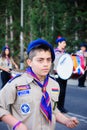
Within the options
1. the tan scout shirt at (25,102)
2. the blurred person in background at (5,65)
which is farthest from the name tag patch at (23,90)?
the blurred person in background at (5,65)

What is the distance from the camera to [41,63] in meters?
4.20

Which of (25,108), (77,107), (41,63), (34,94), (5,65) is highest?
(41,63)

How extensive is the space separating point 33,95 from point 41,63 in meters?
0.27

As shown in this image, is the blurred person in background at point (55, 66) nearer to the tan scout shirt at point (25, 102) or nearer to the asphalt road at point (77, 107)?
the asphalt road at point (77, 107)

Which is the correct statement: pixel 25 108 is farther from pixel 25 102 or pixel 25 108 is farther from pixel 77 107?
pixel 77 107

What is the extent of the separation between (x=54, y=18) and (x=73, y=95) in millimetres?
18316

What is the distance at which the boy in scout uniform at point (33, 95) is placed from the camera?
4141 mm

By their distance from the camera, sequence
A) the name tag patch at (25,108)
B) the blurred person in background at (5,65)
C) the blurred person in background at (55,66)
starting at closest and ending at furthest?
1. the name tag patch at (25,108)
2. the blurred person in background at (55,66)
3. the blurred person in background at (5,65)

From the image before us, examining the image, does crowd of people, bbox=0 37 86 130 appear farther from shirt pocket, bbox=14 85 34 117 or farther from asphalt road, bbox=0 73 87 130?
asphalt road, bbox=0 73 87 130

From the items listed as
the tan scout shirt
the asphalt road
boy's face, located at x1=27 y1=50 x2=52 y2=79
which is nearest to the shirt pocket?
the tan scout shirt

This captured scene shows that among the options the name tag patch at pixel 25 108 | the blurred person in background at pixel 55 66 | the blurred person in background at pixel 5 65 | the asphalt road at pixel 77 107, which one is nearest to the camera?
the name tag patch at pixel 25 108

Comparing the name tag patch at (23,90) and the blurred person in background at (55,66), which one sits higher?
the name tag patch at (23,90)

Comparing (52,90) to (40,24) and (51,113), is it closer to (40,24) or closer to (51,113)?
(51,113)

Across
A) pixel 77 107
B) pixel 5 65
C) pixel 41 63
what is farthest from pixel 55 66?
pixel 41 63
